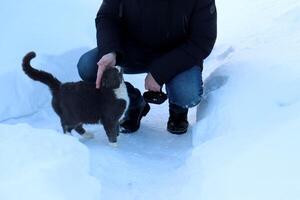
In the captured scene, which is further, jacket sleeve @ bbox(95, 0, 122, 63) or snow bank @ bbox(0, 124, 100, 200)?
jacket sleeve @ bbox(95, 0, 122, 63)

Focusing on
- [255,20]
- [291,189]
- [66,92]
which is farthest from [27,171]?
[255,20]

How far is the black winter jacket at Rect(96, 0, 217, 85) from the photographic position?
2.99 metres

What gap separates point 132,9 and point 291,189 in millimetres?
1651

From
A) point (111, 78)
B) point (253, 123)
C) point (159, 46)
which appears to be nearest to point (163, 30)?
point (159, 46)

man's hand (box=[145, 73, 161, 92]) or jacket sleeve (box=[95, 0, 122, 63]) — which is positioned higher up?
jacket sleeve (box=[95, 0, 122, 63])

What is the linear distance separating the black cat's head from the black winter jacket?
0.23m

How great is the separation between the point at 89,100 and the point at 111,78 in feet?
0.66

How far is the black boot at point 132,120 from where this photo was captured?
3.24 meters

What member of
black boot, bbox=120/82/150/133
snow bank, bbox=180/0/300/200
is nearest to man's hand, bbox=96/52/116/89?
black boot, bbox=120/82/150/133

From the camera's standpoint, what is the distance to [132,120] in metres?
3.27

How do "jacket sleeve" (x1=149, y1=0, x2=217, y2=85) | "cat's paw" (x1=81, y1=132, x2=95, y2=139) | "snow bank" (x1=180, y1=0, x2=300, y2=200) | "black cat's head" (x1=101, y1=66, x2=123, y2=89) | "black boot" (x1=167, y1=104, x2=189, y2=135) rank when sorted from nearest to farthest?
"snow bank" (x1=180, y1=0, x2=300, y2=200)
"black cat's head" (x1=101, y1=66, x2=123, y2=89)
"jacket sleeve" (x1=149, y1=0, x2=217, y2=85)
"cat's paw" (x1=81, y1=132, x2=95, y2=139)
"black boot" (x1=167, y1=104, x2=189, y2=135)

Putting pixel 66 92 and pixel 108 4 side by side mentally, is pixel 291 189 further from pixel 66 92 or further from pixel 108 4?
pixel 108 4

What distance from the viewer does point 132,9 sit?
3.07 m

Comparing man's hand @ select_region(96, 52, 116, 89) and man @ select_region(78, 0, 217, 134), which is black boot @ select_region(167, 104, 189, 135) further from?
man's hand @ select_region(96, 52, 116, 89)
